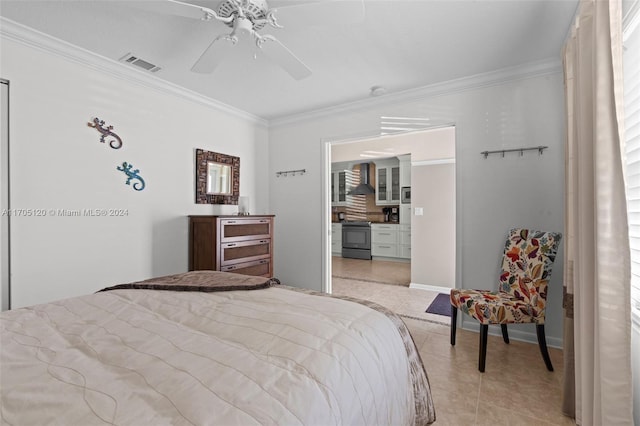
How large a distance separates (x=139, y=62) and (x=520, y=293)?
3.79 m

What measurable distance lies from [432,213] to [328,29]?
3.15m

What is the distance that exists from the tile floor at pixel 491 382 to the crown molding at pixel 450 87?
8.01ft

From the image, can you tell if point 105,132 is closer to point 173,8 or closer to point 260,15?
point 173,8

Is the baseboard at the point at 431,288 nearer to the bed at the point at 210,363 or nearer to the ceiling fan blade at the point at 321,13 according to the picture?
the bed at the point at 210,363

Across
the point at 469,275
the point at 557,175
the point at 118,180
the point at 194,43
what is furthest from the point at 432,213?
the point at 118,180

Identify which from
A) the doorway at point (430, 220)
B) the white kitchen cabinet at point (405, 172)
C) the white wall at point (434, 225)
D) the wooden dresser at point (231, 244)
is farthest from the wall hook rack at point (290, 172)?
the white kitchen cabinet at point (405, 172)

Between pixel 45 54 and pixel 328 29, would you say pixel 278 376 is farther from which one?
pixel 45 54

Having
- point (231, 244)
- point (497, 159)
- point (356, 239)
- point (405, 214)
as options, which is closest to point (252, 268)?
point (231, 244)

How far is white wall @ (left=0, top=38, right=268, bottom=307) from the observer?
226cm

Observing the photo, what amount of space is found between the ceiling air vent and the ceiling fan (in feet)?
3.06

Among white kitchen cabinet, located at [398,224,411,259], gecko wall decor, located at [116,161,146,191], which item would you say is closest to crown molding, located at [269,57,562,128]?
gecko wall decor, located at [116,161,146,191]

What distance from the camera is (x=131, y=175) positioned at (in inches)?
114

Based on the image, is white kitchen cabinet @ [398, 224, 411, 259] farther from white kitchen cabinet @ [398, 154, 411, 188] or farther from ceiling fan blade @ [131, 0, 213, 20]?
ceiling fan blade @ [131, 0, 213, 20]

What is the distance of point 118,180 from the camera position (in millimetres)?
2799
